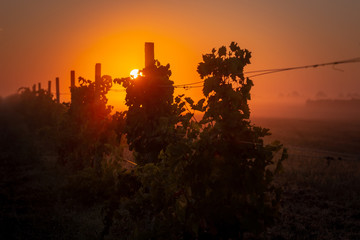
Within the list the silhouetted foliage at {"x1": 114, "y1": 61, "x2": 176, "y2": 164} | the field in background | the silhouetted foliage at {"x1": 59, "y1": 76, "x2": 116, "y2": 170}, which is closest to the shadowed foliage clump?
the silhouetted foliage at {"x1": 114, "y1": 61, "x2": 176, "y2": 164}

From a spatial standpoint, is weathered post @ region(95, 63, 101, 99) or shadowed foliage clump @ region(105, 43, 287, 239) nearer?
shadowed foliage clump @ region(105, 43, 287, 239)

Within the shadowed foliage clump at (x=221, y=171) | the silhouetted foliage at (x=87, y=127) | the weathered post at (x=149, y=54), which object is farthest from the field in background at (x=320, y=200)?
the silhouetted foliage at (x=87, y=127)

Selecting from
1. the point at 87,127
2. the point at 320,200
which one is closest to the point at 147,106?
the point at 87,127

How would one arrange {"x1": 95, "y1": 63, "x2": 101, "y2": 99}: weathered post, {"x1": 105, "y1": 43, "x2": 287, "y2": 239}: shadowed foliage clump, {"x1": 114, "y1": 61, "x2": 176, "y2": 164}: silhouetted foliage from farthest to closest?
{"x1": 95, "y1": 63, "x2": 101, "y2": 99}: weathered post → {"x1": 114, "y1": 61, "x2": 176, "y2": 164}: silhouetted foliage → {"x1": 105, "y1": 43, "x2": 287, "y2": 239}: shadowed foliage clump

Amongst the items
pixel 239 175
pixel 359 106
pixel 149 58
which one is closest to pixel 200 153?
pixel 239 175

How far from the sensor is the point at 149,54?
308 inches

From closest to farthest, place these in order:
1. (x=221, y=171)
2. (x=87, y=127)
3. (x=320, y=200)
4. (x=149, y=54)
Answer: (x=221, y=171) < (x=149, y=54) < (x=320, y=200) < (x=87, y=127)

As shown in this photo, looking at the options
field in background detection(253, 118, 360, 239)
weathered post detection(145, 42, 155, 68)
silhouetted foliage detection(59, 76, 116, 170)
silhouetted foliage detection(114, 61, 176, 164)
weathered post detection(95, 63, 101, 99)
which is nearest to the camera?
silhouetted foliage detection(114, 61, 176, 164)

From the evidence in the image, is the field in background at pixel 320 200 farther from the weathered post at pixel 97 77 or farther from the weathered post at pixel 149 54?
the weathered post at pixel 97 77

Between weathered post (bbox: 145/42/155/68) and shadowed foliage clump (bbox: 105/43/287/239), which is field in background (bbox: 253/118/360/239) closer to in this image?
shadowed foliage clump (bbox: 105/43/287/239)

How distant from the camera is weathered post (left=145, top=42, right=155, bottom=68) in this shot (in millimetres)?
7762

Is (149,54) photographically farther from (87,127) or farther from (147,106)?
(87,127)

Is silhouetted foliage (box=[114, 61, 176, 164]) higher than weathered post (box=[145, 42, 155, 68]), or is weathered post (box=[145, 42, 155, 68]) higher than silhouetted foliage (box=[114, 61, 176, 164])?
weathered post (box=[145, 42, 155, 68])

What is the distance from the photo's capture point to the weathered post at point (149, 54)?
776 cm
